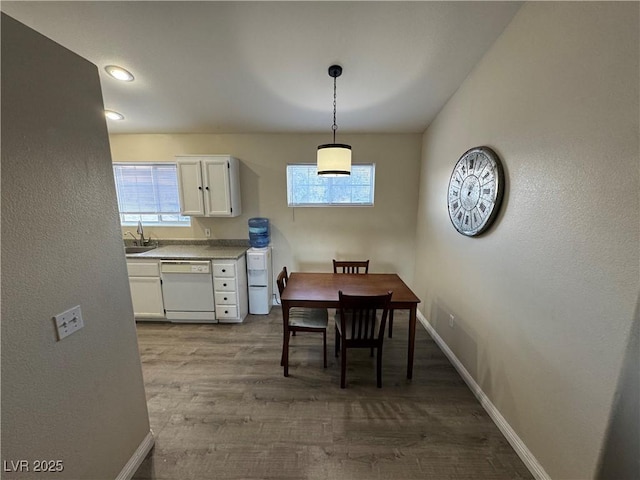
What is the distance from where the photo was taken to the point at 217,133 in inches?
137

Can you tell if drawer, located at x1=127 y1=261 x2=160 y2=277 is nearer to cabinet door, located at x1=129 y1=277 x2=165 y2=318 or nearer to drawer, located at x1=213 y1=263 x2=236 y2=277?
cabinet door, located at x1=129 y1=277 x2=165 y2=318

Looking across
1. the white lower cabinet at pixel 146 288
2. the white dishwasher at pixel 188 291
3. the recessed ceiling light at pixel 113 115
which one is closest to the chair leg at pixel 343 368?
the white dishwasher at pixel 188 291

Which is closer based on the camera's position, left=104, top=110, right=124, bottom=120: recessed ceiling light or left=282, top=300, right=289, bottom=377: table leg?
left=282, top=300, right=289, bottom=377: table leg

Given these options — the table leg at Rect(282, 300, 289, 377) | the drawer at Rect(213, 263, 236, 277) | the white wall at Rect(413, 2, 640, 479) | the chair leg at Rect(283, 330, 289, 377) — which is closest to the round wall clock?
the white wall at Rect(413, 2, 640, 479)

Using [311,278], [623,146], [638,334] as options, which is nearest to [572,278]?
[638,334]

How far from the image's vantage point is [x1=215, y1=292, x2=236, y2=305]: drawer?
321 cm

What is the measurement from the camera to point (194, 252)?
329cm

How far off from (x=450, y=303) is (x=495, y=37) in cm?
234

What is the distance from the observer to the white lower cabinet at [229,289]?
10.3 feet

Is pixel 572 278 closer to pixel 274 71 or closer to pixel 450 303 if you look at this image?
pixel 450 303

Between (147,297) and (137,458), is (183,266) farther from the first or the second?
(137,458)

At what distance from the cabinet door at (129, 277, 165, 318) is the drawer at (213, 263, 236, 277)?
735 mm

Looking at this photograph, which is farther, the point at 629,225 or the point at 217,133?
the point at 217,133

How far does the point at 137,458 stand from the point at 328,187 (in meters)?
3.25
